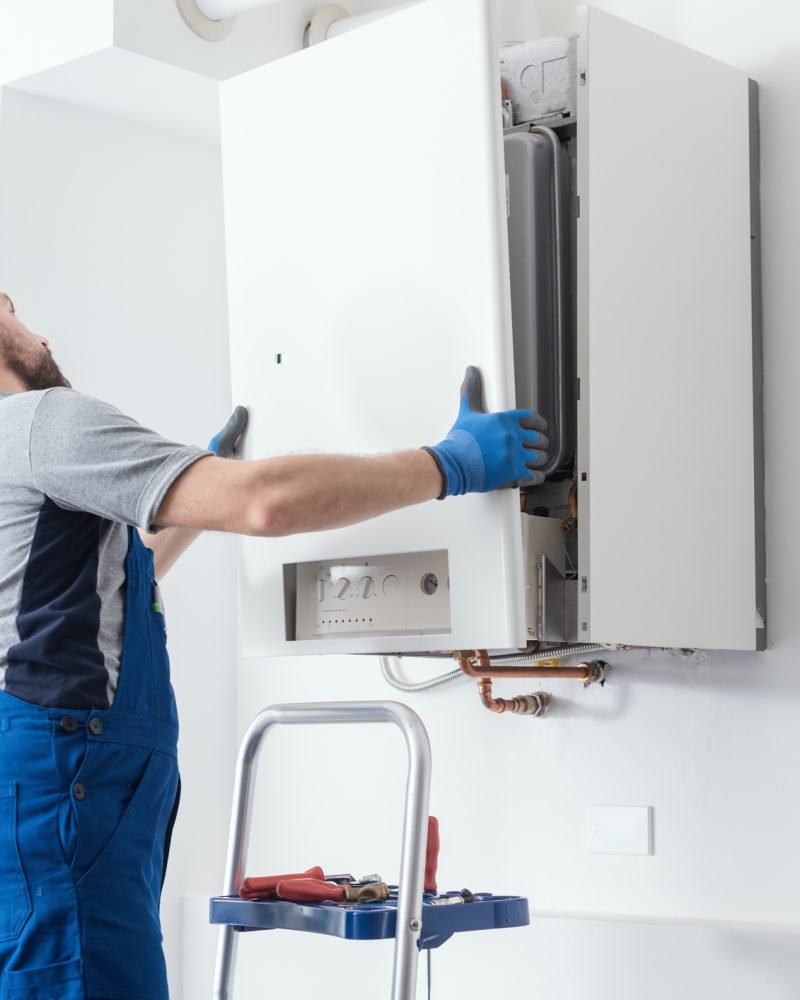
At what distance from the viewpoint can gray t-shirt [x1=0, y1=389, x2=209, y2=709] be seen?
5.24 feet

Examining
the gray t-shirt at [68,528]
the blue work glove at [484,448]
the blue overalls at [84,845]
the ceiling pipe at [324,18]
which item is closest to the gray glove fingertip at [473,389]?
the blue work glove at [484,448]

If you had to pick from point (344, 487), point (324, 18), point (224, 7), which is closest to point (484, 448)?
point (344, 487)

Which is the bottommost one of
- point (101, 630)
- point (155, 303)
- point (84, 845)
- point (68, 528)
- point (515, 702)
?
point (84, 845)

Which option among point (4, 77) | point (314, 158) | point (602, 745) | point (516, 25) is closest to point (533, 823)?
point (602, 745)

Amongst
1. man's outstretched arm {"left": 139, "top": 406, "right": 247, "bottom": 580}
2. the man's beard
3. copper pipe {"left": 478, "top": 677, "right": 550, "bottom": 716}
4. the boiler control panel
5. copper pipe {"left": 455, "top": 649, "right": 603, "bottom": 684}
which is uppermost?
the man's beard

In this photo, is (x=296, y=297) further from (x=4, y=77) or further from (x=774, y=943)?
(x=774, y=943)

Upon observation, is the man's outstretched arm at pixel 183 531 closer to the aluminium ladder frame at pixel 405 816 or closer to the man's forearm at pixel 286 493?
the aluminium ladder frame at pixel 405 816

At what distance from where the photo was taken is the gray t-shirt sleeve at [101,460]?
5.21ft

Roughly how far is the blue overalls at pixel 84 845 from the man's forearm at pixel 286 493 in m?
0.26

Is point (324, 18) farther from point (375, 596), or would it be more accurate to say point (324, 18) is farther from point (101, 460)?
point (101, 460)

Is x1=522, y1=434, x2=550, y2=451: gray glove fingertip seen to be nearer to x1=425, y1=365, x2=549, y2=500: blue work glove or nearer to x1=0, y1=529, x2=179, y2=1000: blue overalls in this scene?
x1=425, y1=365, x2=549, y2=500: blue work glove

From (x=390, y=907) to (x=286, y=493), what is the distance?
21.1 inches

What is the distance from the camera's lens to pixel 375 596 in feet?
6.55

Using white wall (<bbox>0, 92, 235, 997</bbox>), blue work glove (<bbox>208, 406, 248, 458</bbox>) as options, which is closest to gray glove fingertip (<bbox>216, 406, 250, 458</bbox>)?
blue work glove (<bbox>208, 406, 248, 458</bbox>)
